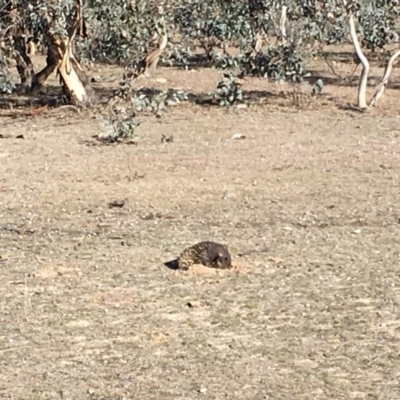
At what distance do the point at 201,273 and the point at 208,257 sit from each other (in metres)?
0.14

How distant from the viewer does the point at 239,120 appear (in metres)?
14.4

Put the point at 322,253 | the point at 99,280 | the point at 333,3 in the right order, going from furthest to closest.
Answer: the point at 333,3, the point at 322,253, the point at 99,280

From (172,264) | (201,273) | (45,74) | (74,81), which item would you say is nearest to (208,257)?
(201,273)

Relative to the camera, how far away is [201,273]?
6.38 m

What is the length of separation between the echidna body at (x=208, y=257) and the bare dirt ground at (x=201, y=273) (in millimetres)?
83

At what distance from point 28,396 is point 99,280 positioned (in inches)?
73.4

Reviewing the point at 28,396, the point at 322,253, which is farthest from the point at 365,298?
the point at 28,396

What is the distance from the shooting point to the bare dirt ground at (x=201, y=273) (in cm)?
471

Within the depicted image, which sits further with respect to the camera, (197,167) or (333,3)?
(333,3)

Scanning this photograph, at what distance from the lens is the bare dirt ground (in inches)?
185

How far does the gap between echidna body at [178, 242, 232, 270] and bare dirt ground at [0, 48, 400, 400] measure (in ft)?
0.27

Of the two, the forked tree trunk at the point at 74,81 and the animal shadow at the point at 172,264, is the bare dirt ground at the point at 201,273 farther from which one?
the forked tree trunk at the point at 74,81

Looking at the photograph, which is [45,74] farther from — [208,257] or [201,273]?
[201,273]

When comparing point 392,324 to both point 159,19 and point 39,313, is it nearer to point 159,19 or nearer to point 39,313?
point 39,313
